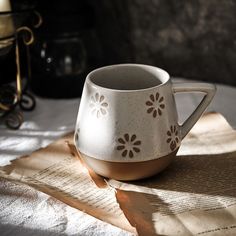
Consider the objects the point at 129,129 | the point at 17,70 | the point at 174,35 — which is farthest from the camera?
the point at 174,35

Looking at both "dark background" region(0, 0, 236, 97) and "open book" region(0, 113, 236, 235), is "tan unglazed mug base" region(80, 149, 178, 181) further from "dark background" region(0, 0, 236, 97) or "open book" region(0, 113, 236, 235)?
"dark background" region(0, 0, 236, 97)

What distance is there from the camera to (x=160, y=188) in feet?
1.59

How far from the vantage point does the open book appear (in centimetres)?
43

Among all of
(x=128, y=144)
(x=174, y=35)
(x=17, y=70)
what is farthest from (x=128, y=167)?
(x=174, y=35)

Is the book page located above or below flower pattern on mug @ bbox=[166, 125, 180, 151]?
below

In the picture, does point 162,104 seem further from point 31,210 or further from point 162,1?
point 162,1

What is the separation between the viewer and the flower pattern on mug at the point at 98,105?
1.50 feet

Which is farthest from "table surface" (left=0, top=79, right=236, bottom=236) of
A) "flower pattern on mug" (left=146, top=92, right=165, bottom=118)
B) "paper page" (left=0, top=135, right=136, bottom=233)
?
"flower pattern on mug" (left=146, top=92, right=165, bottom=118)

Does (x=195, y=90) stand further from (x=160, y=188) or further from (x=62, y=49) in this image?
(x=62, y=49)

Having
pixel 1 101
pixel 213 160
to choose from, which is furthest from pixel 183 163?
pixel 1 101

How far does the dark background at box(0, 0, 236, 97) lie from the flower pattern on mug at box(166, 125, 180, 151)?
29 cm

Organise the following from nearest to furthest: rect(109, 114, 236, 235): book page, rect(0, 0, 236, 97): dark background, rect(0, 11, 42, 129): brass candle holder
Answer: rect(109, 114, 236, 235): book page < rect(0, 11, 42, 129): brass candle holder < rect(0, 0, 236, 97): dark background

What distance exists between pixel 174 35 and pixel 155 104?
366mm

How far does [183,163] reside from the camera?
531mm
